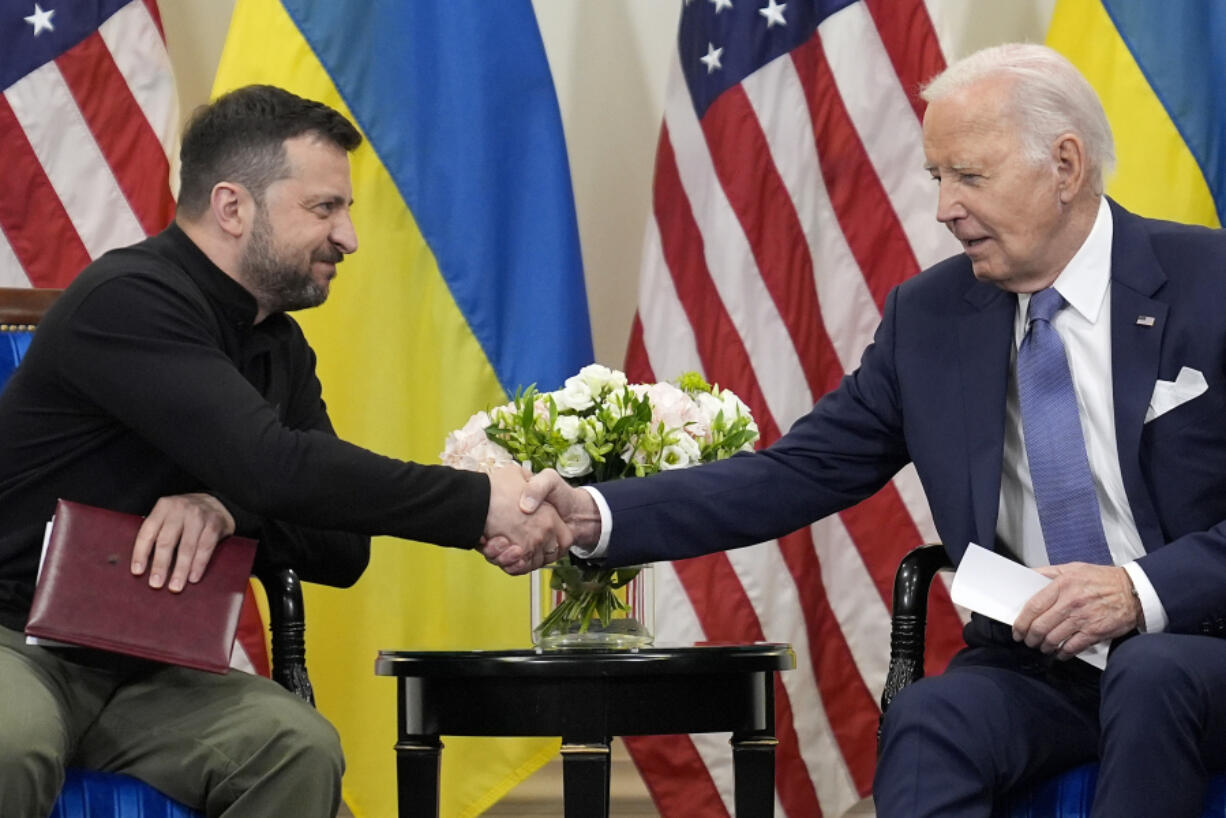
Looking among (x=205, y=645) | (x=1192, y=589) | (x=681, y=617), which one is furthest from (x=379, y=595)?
(x=1192, y=589)

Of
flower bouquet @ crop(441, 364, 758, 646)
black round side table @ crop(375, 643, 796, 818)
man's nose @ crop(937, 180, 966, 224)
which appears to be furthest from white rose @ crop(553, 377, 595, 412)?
man's nose @ crop(937, 180, 966, 224)

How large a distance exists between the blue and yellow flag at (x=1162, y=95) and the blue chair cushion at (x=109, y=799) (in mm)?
2318

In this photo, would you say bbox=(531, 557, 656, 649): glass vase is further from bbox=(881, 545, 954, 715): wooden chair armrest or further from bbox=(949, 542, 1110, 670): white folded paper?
bbox=(949, 542, 1110, 670): white folded paper

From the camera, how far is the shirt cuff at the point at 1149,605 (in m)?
2.07

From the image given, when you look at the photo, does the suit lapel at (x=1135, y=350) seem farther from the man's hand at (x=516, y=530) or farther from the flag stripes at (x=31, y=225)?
the flag stripes at (x=31, y=225)

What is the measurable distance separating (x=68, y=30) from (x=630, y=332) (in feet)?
4.76


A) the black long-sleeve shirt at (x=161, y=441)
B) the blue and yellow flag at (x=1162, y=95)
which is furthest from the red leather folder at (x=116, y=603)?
the blue and yellow flag at (x=1162, y=95)

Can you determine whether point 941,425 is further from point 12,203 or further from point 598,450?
point 12,203

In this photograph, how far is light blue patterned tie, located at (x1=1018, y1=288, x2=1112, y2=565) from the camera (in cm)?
222

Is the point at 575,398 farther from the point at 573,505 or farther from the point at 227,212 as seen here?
the point at 227,212

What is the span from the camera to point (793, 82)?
11.8 ft

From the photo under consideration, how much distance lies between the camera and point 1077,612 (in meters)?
2.05

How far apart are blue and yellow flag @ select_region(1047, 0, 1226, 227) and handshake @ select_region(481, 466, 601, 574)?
1579 millimetres

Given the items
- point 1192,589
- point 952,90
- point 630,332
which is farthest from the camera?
point 630,332
